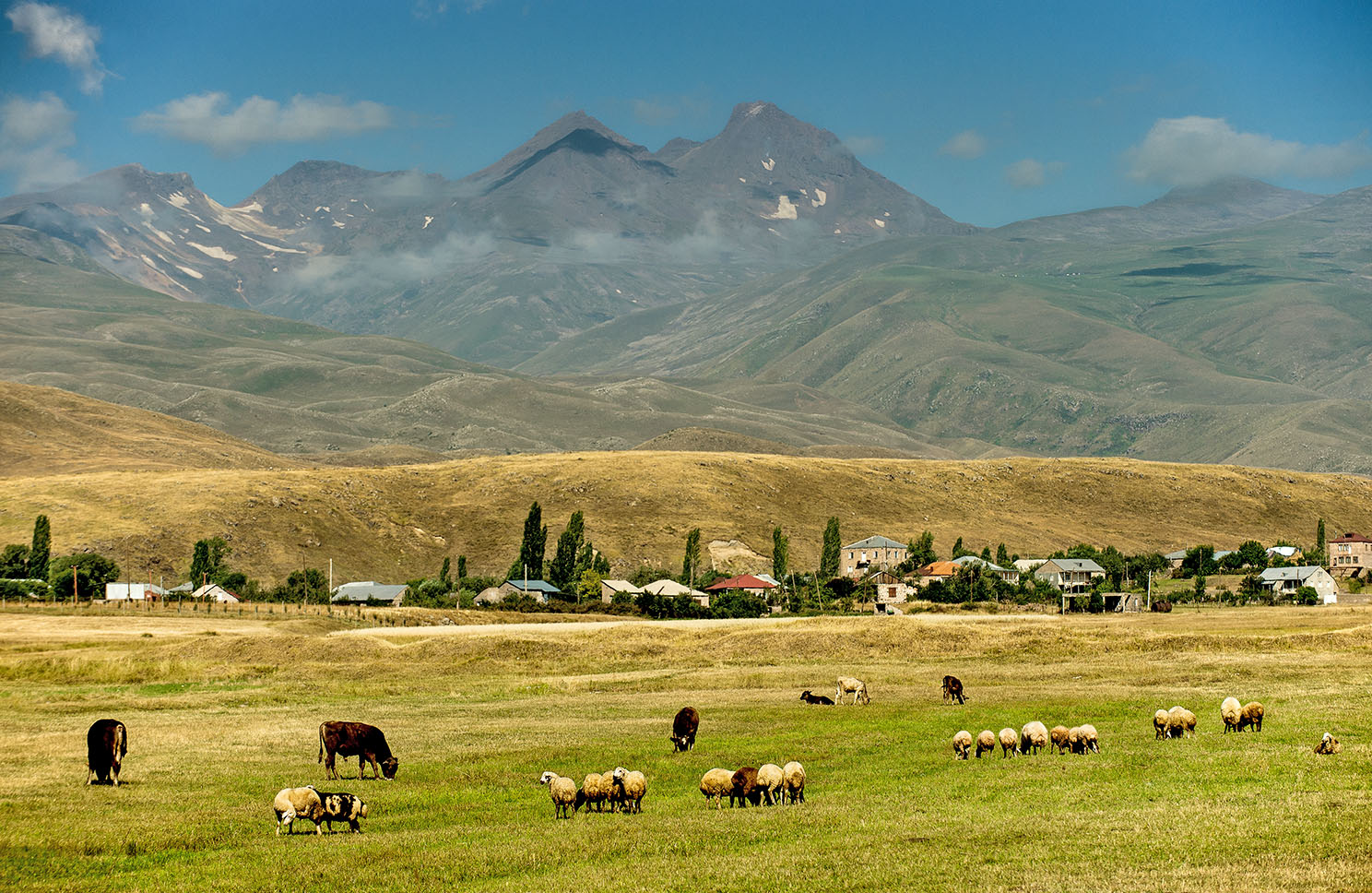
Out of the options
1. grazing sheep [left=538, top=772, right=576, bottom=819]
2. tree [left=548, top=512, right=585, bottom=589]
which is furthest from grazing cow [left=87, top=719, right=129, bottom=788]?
tree [left=548, top=512, right=585, bottom=589]

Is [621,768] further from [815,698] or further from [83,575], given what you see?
[83,575]

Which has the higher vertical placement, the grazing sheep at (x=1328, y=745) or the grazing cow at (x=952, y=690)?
the grazing sheep at (x=1328, y=745)

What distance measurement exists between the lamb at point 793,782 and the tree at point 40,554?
116 meters

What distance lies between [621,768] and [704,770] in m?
5.21

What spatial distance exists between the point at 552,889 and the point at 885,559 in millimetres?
146080

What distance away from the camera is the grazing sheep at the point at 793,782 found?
92.1 feet

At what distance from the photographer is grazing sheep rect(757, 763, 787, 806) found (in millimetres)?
27859

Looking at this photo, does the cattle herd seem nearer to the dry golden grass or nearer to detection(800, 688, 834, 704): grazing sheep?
detection(800, 688, 834, 704): grazing sheep

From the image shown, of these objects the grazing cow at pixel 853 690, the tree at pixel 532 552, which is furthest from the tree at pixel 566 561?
the grazing cow at pixel 853 690

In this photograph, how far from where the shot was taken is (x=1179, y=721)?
3544 centimetres

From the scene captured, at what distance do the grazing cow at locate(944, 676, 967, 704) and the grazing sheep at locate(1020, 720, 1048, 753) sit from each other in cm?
1127

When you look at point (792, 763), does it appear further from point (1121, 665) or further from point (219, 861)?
point (1121, 665)

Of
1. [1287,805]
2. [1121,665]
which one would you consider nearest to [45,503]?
[1121,665]

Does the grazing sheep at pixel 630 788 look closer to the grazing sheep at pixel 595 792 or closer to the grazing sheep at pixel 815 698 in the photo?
the grazing sheep at pixel 595 792
